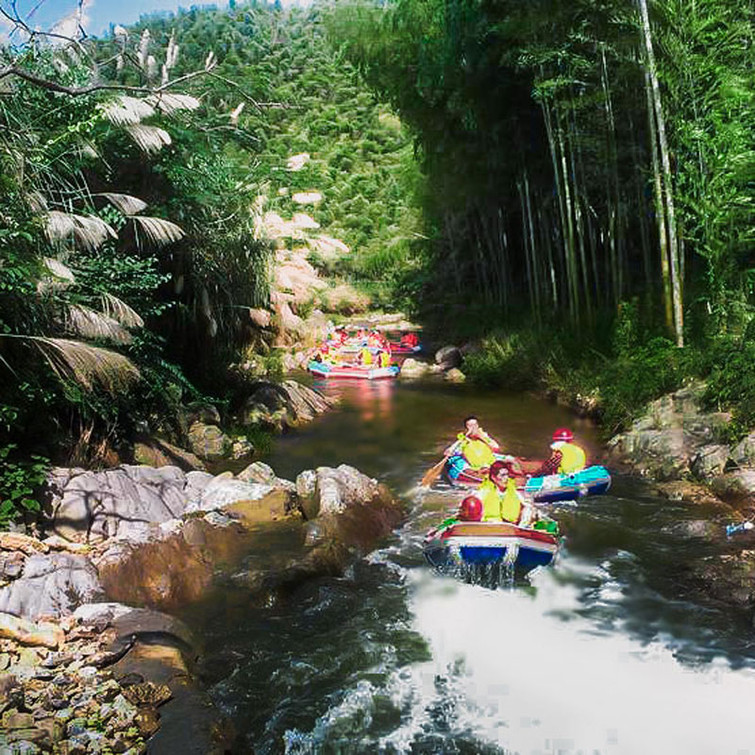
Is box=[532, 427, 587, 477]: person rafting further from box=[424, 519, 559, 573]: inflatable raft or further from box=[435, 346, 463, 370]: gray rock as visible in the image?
box=[435, 346, 463, 370]: gray rock

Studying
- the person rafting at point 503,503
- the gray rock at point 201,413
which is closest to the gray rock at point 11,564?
the person rafting at point 503,503

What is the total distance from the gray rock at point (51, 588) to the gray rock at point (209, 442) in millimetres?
3856

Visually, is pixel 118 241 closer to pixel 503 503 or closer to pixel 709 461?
pixel 503 503

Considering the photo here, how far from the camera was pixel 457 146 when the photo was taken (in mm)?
14320

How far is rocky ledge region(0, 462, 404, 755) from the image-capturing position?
3.76m

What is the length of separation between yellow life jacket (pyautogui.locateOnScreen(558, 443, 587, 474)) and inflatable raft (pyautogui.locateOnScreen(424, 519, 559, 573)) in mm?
2052

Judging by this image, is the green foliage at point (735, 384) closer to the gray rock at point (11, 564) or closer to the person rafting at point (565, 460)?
the person rafting at point (565, 460)

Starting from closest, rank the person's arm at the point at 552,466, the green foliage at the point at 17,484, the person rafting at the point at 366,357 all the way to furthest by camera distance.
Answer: the green foliage at the point at 17,484, the person's arm at the point at 552,466, the person rafting at the point at 366,357

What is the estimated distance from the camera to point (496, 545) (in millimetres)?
5750

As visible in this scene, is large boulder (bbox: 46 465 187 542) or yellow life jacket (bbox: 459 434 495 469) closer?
large boulder (bbox: 46 465 187 542)

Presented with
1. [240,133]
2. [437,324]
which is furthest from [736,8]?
[437,324]

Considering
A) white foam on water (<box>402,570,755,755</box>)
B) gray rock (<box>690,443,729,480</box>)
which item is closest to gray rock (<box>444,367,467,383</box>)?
gray rock (<box>690,443,729,480</box>)

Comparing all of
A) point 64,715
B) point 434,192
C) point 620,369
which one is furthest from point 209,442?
point 434,192

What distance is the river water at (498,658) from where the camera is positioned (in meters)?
4.09
